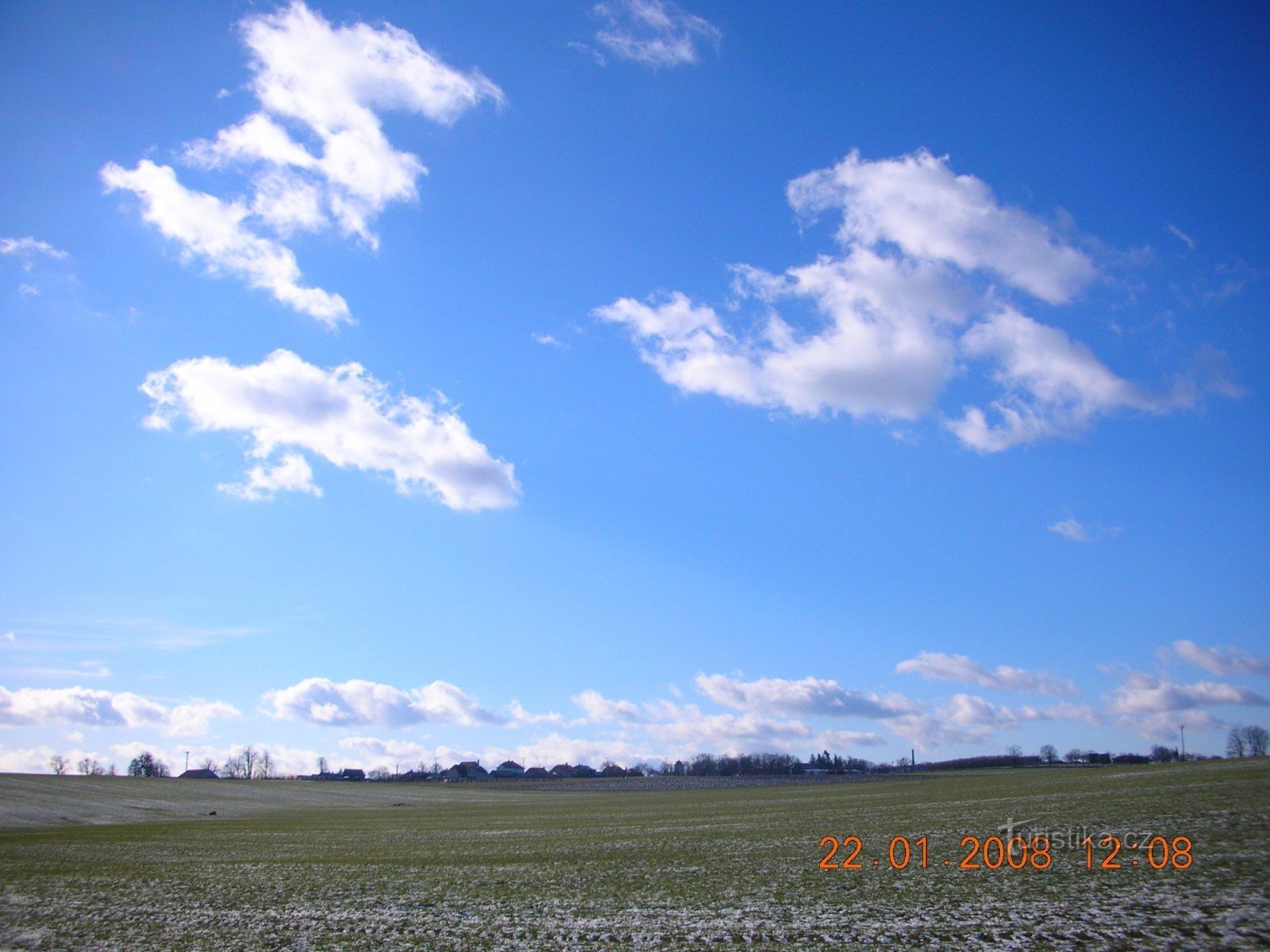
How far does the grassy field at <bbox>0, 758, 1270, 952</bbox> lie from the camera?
1744 centimetres

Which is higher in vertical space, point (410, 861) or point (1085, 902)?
point (1085, 902)

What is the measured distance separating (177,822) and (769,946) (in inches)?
2219

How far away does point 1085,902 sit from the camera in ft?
59.8

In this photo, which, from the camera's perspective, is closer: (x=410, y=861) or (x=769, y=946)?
(x=769, y=946)

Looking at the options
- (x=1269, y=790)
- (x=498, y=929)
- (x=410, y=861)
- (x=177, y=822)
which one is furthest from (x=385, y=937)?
(x=177, y=822)

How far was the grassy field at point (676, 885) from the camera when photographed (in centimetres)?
1744

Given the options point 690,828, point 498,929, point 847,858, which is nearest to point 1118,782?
point 690,828

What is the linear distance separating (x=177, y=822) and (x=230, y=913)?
4384cm

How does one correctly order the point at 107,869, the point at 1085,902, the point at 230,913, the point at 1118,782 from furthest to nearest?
the point at 1118,782 < the point at 107,869 < the point at 230,913 < the point at 1085,902

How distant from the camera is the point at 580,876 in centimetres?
2562

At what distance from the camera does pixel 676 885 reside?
23.3m

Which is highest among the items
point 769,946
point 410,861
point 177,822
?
point 769,946

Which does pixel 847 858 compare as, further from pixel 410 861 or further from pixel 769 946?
pixel 410 861

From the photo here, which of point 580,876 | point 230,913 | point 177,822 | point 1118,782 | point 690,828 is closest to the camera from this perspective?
point 230,913
